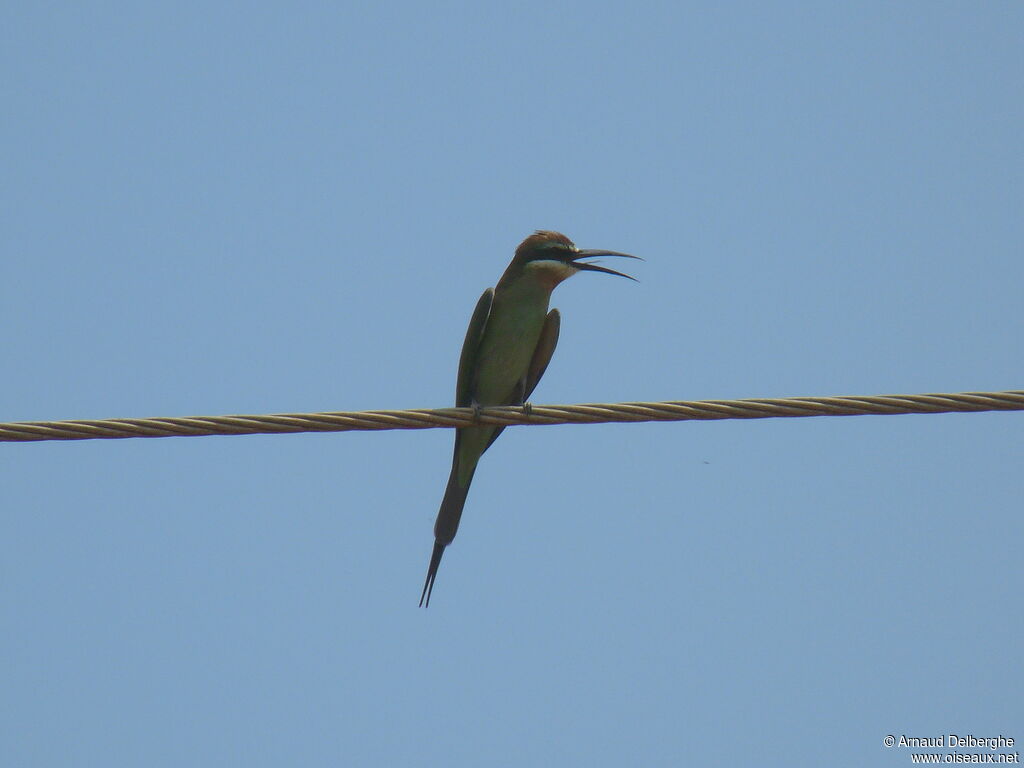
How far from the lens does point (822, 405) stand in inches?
120

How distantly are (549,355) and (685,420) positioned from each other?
2.03 metres

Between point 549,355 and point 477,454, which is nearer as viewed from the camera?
point 477,454

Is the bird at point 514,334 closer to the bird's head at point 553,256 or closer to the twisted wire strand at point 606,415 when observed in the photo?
the bird's head at point 553,256

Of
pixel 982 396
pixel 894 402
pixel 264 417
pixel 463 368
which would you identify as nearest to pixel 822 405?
pixel 894 402

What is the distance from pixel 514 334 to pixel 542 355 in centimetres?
20

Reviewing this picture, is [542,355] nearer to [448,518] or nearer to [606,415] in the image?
[448,518]

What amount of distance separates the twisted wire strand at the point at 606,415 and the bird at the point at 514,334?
1670 mm

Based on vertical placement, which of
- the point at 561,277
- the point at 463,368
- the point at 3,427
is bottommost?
the point at 3,427

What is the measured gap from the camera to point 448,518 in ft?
15.6

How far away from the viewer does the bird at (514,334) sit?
4984mm

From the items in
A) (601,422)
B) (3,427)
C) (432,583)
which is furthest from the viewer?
(432,583)

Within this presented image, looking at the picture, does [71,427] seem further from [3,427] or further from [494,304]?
[494,304]

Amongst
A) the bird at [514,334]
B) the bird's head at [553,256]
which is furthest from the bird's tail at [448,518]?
the bird's head at [553,256]

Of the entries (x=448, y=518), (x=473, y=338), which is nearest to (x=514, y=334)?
(x=473, y=338)
